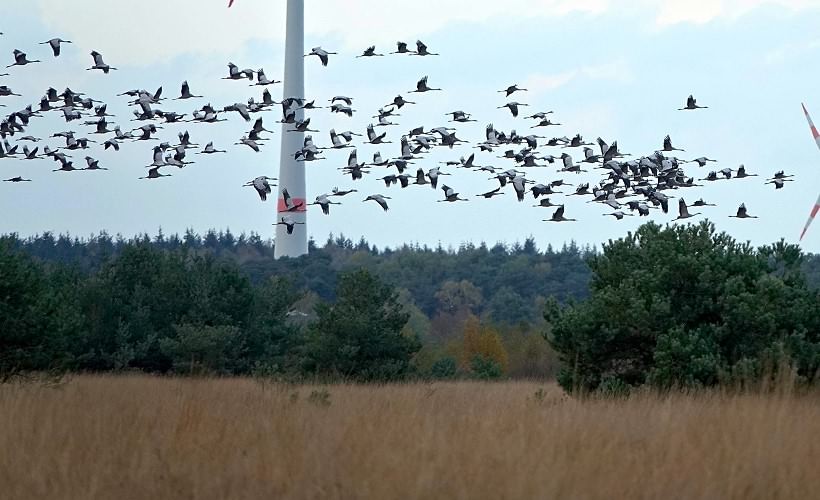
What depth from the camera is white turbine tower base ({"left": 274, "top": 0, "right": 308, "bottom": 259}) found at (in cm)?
8131

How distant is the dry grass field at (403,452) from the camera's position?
415 inches

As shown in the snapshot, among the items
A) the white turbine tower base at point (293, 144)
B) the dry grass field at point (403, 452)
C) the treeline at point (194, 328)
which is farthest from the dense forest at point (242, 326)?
the white turbine tower base at point (293, 144)

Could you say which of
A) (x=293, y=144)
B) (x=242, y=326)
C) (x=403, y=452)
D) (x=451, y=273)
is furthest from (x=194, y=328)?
(x=451, y=273)

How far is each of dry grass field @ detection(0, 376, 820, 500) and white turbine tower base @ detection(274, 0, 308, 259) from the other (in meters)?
56.5

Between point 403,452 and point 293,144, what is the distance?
78.8m

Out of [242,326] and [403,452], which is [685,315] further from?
[242,326]

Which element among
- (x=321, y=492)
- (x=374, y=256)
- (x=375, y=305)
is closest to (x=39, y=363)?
(x=375, y=305)

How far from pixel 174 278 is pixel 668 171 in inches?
1331

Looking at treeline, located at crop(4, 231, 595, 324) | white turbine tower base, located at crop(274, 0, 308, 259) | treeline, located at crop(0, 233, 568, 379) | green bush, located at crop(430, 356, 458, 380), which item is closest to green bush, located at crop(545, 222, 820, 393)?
treeline, located at crop(0, 233, 568, 379)

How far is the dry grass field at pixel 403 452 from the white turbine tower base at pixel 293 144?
185ft

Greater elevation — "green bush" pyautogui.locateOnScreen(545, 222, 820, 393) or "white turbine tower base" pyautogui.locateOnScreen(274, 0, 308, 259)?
"white turbine tower base" pyautogui.locateOnScreen(274, 0, 308, 259)

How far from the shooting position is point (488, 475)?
10664 millimetres

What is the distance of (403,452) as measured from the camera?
37.6ft

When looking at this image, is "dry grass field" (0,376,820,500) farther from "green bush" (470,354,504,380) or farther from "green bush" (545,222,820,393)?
"green bush" (470,354,504,380)
